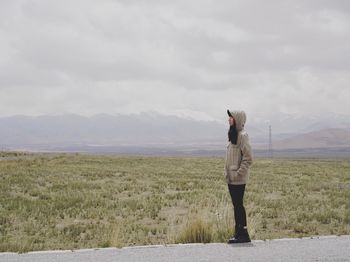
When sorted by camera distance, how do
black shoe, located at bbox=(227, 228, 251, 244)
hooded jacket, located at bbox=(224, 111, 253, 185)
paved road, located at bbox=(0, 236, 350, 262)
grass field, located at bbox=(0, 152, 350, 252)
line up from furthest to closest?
grass field, located at bbox=(0, 152, 350, 252)
hooded jacket, located at bbox=(224, 111, 253, 185)
black shoe, located at bbox=(227, 228, 251, 244)
paved road, located at bbox=(0, 236, 350, 262)

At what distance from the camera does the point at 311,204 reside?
1575cm

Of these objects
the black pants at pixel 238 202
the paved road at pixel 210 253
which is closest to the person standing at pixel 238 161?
the black pants at pixel 238 202

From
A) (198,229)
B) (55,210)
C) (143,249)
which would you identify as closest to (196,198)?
(55,210)

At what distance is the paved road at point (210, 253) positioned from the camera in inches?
260

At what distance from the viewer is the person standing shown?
7871 mm

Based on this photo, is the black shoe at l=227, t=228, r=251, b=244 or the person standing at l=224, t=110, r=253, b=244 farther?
the person standing at l=224, t=110, r=253, b=244

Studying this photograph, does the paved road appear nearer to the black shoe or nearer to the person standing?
the black shoe

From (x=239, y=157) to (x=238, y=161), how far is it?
0.23 ft

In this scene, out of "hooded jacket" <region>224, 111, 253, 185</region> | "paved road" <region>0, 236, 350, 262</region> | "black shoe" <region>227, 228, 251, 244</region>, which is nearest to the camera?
"paved road" <region>0, 236, 350, 262</region>

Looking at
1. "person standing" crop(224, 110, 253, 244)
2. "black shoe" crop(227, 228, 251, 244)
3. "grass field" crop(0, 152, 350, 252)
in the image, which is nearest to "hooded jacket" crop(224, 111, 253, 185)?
"person standing" crop(224, 110, 253, 244)

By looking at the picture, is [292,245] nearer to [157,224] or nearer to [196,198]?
[157,224]

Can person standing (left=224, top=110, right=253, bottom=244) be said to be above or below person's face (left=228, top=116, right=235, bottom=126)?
below

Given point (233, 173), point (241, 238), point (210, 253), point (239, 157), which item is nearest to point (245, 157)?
point (239, 157)

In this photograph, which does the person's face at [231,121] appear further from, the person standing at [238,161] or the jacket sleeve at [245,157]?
the jacket sleeve at [245,157]
